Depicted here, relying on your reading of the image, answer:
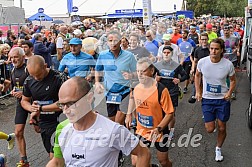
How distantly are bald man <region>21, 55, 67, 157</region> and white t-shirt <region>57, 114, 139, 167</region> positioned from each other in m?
1.83

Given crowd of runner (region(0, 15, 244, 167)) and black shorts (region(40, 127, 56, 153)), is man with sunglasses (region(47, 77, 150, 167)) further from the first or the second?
black shorts (region(40, 127, 56, 153))

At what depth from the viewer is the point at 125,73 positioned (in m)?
5.17

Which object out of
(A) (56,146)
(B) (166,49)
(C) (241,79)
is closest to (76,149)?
(A) (56,146)

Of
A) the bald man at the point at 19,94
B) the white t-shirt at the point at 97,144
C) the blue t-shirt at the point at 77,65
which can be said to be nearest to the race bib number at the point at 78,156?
the white t-shirt at the point at 97,144

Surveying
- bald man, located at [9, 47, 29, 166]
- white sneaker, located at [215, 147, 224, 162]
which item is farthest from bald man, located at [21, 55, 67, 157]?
white sneaker, located at [215, 147, 224, 162]

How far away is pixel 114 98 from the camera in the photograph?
207 inches

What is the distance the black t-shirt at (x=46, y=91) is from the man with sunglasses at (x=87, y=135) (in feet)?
6.36

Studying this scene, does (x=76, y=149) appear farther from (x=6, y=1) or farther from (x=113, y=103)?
(x=6, y=1)

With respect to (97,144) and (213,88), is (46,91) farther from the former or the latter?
(213,88)

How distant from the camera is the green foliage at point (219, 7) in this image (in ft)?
185

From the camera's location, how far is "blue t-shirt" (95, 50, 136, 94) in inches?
208

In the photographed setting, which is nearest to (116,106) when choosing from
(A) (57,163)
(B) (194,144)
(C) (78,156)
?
(B) (194,144)

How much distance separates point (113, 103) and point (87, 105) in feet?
9.75

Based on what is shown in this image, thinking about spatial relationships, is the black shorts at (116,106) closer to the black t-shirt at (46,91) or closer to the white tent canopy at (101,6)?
the black t-shirt at (46,91)
